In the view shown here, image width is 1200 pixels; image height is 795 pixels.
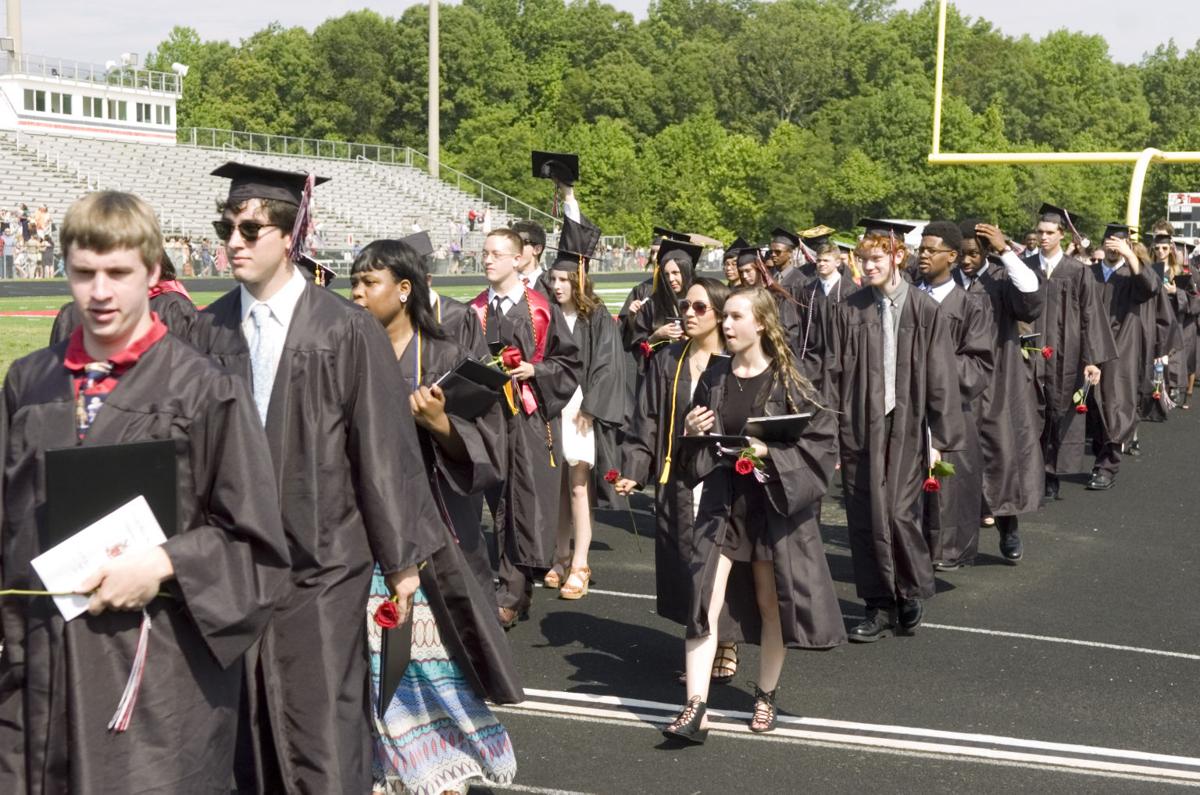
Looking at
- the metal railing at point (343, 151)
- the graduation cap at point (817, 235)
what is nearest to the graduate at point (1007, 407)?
the graduation cap at point (817, 235)

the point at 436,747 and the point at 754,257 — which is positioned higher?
the point at 754,257

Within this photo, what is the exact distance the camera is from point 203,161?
175 ft

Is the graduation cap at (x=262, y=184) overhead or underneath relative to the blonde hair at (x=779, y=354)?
overhead

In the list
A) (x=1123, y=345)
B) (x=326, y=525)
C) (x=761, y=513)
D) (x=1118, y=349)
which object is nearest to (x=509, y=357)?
(x=761, y=513)

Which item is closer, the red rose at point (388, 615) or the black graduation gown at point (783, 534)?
the red rose at point (388, 615)

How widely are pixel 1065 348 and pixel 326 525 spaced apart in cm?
1075

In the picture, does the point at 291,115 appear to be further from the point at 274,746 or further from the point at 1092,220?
the point at 274,746

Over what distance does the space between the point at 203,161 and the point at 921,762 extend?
50.0m

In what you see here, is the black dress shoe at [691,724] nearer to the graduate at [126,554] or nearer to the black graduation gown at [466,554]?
the black graduation gown at [466,554]

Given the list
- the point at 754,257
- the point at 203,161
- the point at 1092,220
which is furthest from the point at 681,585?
the point at 1092,220

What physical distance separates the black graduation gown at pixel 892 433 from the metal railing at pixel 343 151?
42.2 metres

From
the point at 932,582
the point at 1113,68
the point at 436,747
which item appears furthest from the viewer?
the point at 1113,68

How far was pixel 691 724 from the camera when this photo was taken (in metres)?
6.27

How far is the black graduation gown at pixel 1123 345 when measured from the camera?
14.5 meters
